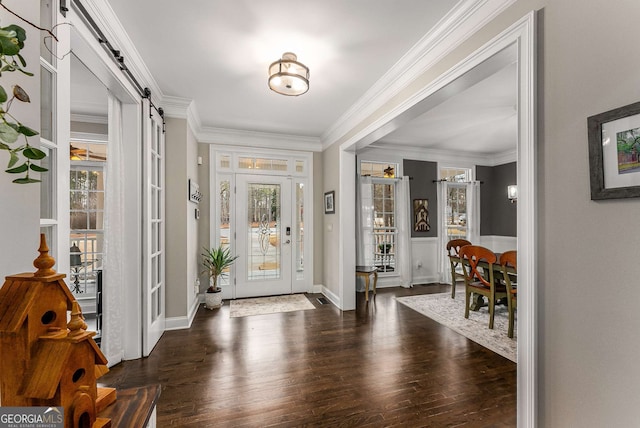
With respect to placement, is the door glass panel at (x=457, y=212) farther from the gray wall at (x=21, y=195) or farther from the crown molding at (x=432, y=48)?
the gray wall at (x=21, y=195)

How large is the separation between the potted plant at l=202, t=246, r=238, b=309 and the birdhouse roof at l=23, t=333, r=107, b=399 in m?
3.55

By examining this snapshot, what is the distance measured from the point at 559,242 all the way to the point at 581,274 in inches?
6.3

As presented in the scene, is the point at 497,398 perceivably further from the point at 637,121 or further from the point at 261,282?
the point at 261,282

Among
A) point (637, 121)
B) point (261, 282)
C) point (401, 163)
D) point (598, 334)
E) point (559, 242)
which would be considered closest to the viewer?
point (637, 121)

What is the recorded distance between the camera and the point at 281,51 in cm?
235

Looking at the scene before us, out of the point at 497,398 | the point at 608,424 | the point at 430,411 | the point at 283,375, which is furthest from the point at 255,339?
the point at 608,424

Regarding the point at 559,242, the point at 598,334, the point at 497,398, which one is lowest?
the point at 497,398

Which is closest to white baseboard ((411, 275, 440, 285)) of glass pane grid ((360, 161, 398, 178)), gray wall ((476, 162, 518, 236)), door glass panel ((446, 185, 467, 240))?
door glass panel ((446, 185, 467, 240))

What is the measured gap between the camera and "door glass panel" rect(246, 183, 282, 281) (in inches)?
184

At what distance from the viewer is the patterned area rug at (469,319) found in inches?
116

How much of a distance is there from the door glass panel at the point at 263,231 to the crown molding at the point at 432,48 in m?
2.06

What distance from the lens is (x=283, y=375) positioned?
2387 millimetres

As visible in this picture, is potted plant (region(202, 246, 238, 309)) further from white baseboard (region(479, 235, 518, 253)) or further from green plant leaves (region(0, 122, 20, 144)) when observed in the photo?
white baseboard (region(479, 235, 518, 253))

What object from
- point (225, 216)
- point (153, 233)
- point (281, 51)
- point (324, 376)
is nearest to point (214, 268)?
point (225, 216)
